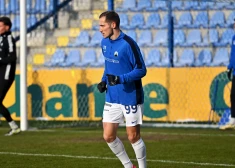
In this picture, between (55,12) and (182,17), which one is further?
(55,12)

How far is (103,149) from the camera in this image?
11383mm

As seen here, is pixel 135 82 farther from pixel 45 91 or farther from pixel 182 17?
pixel 182 17

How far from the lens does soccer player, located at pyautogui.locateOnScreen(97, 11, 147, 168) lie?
26.7 ft

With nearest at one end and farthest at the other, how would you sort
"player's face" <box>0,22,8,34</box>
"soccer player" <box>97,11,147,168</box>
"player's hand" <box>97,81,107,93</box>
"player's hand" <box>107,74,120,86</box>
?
"player's hand" <box>107,74,120,86</box>, "soccer player" <box>97,11,147,168</box>, "player's hand" <box>97,81,107,93</box>, "player's face" <box>0,22,8,34</box>

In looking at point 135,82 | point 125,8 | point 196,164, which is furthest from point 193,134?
point 125,8

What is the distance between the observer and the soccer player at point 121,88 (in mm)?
8141

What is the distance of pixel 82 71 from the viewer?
57.3 ft

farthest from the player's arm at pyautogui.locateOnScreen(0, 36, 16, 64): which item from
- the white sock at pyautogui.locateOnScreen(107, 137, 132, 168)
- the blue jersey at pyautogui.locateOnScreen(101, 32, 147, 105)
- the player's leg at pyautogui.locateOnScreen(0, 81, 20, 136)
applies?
the white sock at pyautogui.locateOnScreen(107, 137, 132, 168)

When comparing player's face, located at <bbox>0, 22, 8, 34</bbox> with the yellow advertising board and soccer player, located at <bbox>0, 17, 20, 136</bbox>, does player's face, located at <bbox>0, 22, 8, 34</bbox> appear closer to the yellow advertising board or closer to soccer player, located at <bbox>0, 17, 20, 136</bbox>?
soccer player, located at <bbox>0, 17, 20, 136</bbox>

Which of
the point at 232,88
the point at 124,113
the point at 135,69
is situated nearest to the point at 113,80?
the point at 135,69

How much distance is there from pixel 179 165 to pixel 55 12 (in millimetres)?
12439

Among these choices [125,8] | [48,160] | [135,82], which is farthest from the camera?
[125,8]

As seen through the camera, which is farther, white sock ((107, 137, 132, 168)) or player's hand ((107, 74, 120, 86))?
white sock ((107, 137, 132, 168))

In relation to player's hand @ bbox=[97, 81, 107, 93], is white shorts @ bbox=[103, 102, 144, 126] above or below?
below
